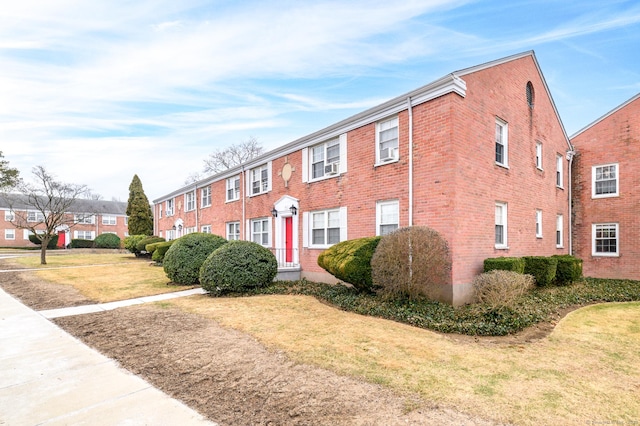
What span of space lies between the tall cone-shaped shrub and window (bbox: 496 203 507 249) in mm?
36528

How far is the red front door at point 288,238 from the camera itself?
1540 cm

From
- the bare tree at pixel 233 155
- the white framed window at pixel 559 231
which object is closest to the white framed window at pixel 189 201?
Result: the bare tree at pixel 233 155

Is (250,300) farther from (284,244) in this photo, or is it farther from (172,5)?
(172,5)

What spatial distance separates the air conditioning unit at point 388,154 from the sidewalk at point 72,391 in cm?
871

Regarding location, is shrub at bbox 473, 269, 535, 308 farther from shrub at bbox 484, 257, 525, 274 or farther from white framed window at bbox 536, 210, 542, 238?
white framed window at bbox 536, 210, 542, 238

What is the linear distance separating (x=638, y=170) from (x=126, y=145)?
28.0 metres

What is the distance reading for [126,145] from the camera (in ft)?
77.5

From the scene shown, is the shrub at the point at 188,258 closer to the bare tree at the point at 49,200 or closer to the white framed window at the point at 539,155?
the white framed window at the point at 539,155

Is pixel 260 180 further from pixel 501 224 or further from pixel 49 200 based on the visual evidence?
pixel 49 200

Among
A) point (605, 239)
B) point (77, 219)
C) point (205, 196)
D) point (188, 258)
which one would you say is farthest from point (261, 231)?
point (77, 219)

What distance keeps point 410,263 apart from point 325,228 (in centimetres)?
531

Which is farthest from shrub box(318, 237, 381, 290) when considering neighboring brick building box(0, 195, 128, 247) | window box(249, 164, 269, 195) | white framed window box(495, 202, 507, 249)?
neighboring brick building box(0, 195, 128, 247)

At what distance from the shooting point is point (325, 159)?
13.7m

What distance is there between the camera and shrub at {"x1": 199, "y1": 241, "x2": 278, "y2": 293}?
11000 millimetres
